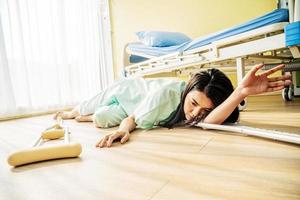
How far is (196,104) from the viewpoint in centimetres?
104

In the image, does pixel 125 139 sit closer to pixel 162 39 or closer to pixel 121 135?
pixel 121 135

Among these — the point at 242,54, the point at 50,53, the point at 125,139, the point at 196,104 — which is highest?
the point at 50,53

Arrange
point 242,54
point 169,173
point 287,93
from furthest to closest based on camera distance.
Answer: point 287,93 < point 242,54 < point 169,173

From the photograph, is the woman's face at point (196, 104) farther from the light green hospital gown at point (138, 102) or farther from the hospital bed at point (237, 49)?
the hospital bed at point (237, 49)

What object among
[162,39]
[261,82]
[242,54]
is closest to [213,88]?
[261,82]

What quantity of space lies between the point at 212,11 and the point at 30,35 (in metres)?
2.03

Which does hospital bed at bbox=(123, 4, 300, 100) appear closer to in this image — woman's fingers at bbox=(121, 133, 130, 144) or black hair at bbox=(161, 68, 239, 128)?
black hair at bbox=(161, 68, 239, 128)

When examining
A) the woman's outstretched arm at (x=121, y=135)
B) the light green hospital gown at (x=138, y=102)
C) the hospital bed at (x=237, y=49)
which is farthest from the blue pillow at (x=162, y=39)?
the woman's outstretched arm at (x=121, y=135)

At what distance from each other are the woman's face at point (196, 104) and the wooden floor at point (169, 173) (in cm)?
18

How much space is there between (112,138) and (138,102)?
1.52 feet

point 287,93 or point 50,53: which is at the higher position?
point 50,53

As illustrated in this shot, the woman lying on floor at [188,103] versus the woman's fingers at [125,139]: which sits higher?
the woman lying on floor at [188,103]

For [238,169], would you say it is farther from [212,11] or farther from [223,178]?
[212,11]

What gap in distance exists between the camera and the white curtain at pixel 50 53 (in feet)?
7.77
